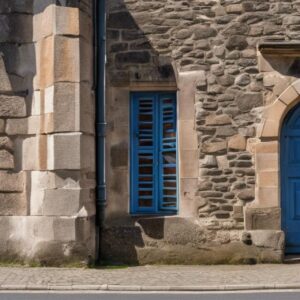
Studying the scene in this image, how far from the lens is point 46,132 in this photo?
1029 centimetres

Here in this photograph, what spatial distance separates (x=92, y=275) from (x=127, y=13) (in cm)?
423

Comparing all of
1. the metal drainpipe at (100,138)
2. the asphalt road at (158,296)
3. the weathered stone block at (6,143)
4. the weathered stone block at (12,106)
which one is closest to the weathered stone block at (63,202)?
the metal drainpipe at (100,138)

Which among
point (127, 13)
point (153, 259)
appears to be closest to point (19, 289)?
point (153, 259)

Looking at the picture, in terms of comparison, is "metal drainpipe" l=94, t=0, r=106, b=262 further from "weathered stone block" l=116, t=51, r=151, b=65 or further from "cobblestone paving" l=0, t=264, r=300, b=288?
"cobblestone paving" l=0, t=264, r=300, b=288

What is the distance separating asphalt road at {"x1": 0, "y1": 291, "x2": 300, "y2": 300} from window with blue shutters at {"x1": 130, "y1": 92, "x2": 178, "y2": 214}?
2924 millimetres

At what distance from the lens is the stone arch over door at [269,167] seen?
35.4 ft

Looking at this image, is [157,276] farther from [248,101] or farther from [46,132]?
[248,101]

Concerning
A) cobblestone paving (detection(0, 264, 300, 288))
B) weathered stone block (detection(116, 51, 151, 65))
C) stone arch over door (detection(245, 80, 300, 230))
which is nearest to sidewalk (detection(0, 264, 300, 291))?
cobblestone paving (detection(0, 264, 300, 288))

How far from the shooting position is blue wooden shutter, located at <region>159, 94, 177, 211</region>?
1120cm

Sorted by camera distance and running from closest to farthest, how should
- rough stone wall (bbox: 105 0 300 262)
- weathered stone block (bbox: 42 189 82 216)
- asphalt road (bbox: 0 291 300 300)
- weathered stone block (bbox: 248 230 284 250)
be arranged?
asphalt road (bbox: 0 291 300 300) < weathered stone block (bbox: 42 189 82 216) < weathered stone block (bbox: 248 230 284 250) < rough stone wall (bbox: 105 0 300 262)

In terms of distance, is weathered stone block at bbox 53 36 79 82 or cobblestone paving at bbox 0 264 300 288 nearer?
cobblestone paving at bbox 0 264 300 288

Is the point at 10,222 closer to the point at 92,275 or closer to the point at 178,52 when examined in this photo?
the point at 92,275

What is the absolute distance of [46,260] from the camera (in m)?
10.1

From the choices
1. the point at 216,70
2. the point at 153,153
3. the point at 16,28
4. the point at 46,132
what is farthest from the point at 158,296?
the point at 16,28
